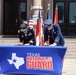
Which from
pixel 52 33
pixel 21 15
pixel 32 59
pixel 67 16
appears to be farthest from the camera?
pixel 21 15

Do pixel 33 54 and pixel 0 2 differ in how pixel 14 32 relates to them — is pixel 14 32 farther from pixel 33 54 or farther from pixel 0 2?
pixel 33 54

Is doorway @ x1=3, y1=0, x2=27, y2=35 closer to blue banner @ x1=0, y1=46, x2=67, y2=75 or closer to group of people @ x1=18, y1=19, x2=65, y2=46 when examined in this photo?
group of people @ x1=18, y1=19, x2=65, y2=46

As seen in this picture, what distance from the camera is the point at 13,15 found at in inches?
934

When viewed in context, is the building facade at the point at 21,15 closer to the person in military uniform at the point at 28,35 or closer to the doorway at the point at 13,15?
the doorway at the point at 13,15

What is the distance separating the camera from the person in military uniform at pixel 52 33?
27.6 ft

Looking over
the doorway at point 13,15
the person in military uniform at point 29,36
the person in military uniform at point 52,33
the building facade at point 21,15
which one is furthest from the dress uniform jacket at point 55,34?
the doorway at point 13,15

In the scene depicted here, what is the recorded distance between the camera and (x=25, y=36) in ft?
31.6

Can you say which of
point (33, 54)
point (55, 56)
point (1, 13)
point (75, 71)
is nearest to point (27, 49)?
point (33, 54)

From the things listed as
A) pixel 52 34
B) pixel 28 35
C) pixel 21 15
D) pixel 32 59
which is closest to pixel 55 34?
pixel 52 34

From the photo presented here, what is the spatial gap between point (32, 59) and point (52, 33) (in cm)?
93

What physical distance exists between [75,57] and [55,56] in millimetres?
6581

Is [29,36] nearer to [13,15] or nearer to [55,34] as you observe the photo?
[55,34]

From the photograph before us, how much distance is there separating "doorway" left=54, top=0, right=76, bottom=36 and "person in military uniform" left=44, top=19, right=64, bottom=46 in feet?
48.1

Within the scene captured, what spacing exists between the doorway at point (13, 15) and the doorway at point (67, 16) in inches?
103
